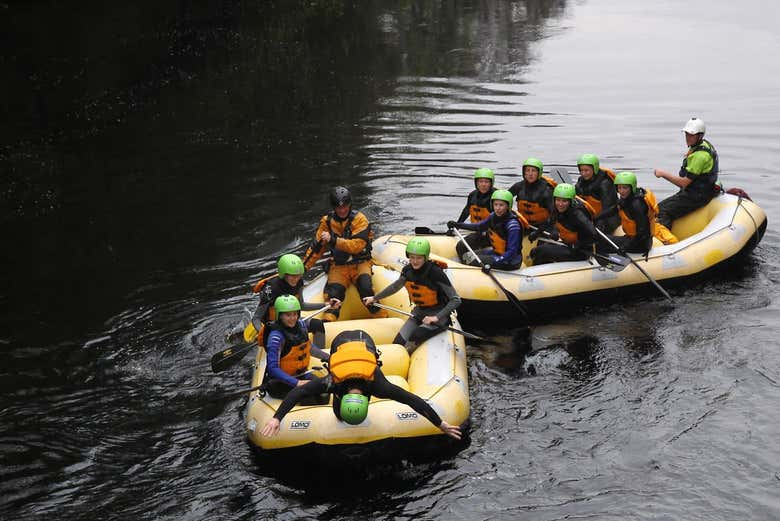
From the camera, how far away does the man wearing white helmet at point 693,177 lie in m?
11.8

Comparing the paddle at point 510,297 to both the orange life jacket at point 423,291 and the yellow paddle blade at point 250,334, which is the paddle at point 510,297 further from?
the yellow paddle blade at point 250,334

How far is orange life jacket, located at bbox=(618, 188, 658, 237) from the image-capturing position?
11.1m

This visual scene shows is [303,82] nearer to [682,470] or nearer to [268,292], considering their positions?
[268,292]

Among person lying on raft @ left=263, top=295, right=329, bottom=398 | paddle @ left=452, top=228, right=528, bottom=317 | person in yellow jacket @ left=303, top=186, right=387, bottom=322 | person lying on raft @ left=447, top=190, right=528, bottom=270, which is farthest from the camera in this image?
person lying on raft @ left=447, top=190, right=528, bottom=270

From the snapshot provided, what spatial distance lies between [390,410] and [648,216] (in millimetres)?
5118

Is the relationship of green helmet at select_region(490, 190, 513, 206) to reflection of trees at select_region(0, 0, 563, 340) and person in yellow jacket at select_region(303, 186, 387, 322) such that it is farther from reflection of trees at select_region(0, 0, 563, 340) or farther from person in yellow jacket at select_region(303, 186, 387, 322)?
reflection of trees at select_region(0, 0, 563, 340)

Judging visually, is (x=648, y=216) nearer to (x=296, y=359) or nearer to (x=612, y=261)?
(x=612, y=261)

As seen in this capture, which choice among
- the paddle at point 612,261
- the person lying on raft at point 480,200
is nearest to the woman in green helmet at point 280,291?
the person lying on raft at point 480,200

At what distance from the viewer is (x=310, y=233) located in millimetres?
13656

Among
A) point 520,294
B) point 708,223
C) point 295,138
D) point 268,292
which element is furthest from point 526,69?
point 268,292

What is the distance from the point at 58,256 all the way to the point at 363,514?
767cm

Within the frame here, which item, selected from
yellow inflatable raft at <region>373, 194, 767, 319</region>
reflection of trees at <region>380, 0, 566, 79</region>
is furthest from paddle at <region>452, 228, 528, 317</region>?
reflection of trees at <region>380, 0, 566, 79</region>

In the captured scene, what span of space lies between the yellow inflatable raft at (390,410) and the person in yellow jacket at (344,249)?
812 mm

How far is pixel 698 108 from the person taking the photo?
797 inches
